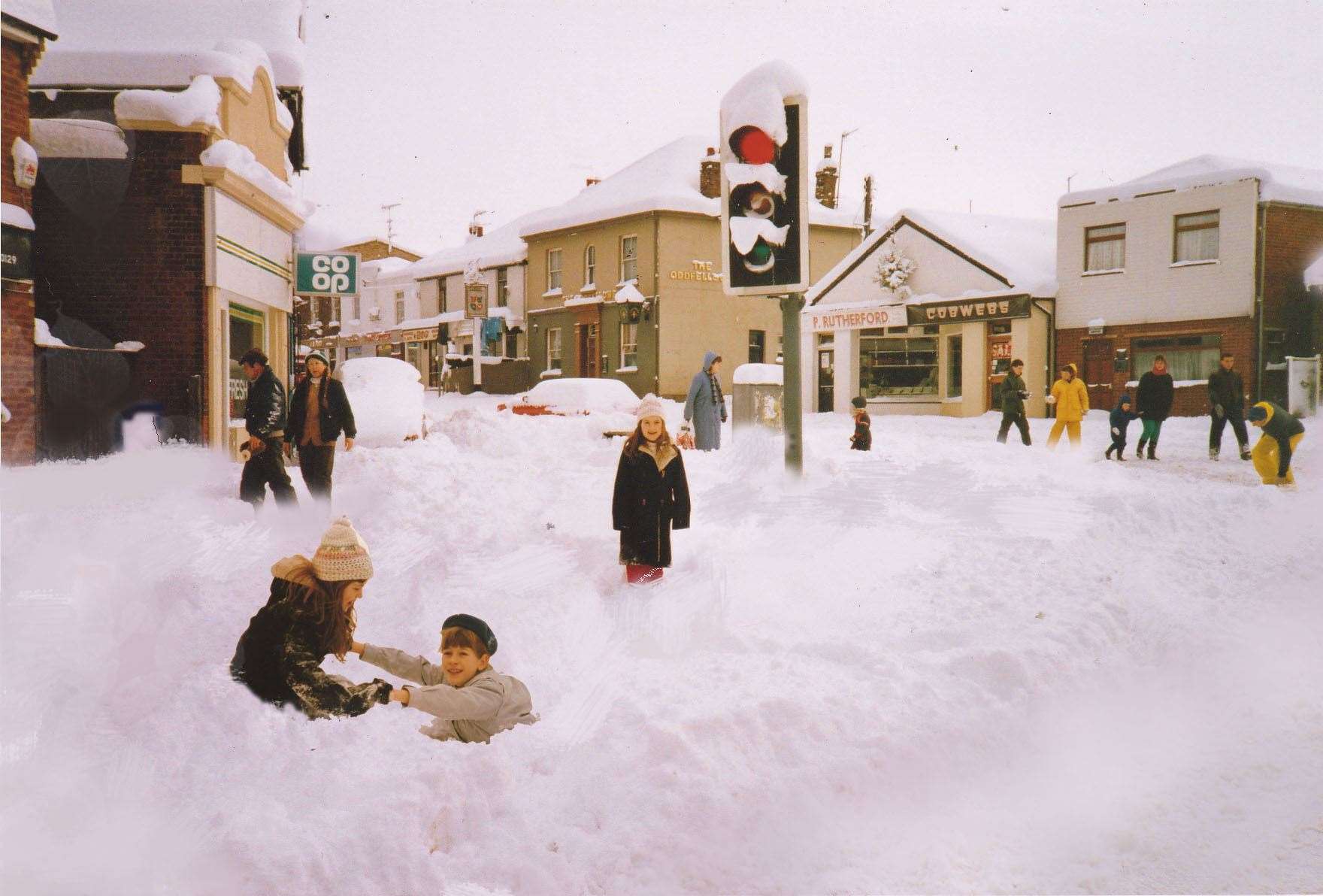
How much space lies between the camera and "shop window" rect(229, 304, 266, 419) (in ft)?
41.6

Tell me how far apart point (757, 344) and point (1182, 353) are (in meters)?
13.4

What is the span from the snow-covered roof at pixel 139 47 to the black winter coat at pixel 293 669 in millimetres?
11190

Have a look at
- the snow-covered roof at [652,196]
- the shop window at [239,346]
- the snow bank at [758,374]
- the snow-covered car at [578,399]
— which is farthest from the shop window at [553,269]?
the snow bank at [758,374]

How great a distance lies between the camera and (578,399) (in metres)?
16.6

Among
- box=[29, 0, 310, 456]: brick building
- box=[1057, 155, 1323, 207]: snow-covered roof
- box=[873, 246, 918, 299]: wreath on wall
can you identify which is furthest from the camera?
box=[873, 246, 918, 299]: wreath on wall

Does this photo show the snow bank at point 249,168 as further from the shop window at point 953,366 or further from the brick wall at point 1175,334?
the shop window at point 953,366

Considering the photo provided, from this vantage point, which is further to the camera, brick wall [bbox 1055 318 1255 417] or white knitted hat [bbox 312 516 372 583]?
brick wall [bbox 1055 318 1255 417]

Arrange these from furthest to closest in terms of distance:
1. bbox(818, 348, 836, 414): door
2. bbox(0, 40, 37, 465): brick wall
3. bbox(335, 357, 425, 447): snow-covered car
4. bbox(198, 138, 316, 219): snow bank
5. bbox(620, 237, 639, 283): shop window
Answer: bbox(620, 237, 639, 283): shop window → bbox(818, 348, 836, 414): door → bbox(335, 357, 425, 447): snow-covered car → bbox(198, 138, 316, 219): snow bank → bbox(0, 40, 37, 465): brick wall

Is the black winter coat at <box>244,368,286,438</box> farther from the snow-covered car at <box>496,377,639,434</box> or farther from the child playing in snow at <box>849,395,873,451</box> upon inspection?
the snow-covered car at <box>496,377,639,434</box>

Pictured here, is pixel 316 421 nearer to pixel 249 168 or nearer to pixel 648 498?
pixel 648 498

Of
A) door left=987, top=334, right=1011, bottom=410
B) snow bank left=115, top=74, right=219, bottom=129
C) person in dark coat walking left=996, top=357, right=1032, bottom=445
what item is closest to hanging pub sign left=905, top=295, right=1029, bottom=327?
door left=987, top=334, right=1011, bottom=410

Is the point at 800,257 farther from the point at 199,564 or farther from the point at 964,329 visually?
the point at 964,329

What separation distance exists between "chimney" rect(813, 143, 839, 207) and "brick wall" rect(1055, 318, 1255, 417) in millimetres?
12563

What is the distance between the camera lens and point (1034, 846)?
3400mm
